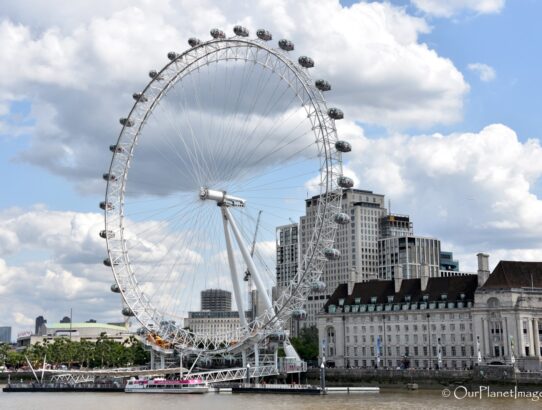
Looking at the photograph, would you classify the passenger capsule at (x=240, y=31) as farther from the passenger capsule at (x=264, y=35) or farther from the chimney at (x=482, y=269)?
the chimney at (x=482, y=269)

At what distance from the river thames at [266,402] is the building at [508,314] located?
59.9 feet

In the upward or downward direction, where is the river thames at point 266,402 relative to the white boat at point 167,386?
downward

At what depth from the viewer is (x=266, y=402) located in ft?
212

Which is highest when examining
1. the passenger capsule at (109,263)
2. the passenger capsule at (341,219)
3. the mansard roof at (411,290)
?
the passenger capsule at (341,219)

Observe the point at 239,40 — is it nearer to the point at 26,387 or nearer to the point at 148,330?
the point at 148,330

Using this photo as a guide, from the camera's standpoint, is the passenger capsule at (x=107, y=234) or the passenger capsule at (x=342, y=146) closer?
the passenger capsule at (x=342, y=146)

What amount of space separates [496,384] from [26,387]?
48229mm

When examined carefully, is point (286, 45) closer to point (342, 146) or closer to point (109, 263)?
point (342, 146)

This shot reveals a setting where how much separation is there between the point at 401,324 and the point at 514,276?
52.0 ft

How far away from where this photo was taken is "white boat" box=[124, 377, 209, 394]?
79281 mm

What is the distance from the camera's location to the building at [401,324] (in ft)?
320

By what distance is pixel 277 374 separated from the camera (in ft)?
283

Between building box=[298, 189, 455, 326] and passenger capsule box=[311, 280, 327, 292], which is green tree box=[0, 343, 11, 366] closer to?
building box=[298, 189, 455, 326]

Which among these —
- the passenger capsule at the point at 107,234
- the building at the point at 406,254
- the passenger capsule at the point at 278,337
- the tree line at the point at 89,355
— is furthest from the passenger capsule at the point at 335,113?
the building at the point at 406,254
